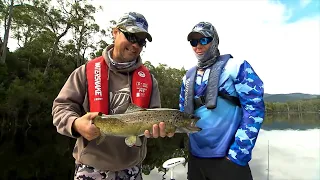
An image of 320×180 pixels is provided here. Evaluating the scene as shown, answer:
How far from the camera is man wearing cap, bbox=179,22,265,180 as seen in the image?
3.08 meters

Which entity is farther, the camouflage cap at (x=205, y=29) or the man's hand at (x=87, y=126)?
the camouflage cap at (x=205, y=29)

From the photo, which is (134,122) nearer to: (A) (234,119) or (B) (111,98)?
(B) (111,98)

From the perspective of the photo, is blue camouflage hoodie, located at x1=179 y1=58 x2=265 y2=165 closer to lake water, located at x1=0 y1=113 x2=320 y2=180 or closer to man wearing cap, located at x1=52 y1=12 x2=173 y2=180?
man wearing cap, located at x1=52 y1=12 x2=173 y2=180

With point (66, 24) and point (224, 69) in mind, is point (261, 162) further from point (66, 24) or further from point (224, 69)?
point (66, 24)

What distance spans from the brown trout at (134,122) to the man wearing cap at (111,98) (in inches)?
A: 2.4

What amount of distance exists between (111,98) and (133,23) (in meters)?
0.82

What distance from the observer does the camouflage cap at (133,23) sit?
9.10ft

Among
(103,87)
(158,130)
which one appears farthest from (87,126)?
(158,130)

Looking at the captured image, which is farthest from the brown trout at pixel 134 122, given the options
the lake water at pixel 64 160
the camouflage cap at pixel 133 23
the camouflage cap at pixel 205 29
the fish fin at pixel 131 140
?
the lake water at pixel 64 160

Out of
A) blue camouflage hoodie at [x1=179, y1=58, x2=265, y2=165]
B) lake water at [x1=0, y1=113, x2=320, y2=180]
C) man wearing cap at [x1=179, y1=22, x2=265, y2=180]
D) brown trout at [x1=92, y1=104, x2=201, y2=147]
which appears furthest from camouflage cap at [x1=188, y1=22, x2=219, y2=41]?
lake water at [x1=0, y1=113, x2=320, y2=180]

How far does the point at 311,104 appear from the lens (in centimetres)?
14712

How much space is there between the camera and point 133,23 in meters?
2.83

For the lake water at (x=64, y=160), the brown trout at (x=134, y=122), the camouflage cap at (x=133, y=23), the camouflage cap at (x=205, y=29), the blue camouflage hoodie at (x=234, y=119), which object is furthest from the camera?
the lake water at (x=64, y=160)

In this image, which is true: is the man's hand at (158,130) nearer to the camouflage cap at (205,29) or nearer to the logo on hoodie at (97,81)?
the logo on hoodie at (97,81)
